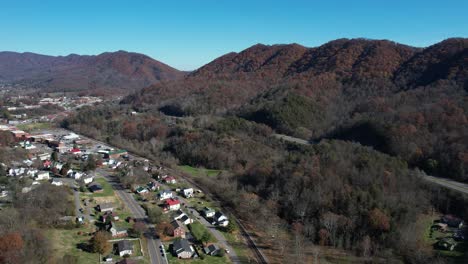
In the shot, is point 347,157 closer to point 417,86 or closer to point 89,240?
point 89,240

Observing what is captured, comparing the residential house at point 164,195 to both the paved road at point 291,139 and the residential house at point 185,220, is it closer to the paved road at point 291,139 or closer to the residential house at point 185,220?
the residential house at point 185,220

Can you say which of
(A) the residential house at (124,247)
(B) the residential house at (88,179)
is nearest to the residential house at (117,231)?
(A) the residential house at (124,247)

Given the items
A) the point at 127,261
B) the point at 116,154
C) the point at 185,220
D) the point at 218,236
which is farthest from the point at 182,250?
the point at 116,154

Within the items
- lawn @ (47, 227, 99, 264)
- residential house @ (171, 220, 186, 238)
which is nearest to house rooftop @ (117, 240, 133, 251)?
lawn @ (47, 227, 99, 264)

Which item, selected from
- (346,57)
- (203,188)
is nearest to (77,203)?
(203,188)

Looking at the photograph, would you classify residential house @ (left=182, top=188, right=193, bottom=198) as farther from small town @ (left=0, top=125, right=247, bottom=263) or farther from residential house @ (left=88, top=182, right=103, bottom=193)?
residential house @ (left=88, top=182, right=103, bottom=193)

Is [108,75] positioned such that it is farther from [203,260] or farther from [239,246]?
[203,260]

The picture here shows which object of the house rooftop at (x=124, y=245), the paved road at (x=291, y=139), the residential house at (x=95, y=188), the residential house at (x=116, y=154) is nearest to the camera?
the house rooftop at (x=124, y=245)
